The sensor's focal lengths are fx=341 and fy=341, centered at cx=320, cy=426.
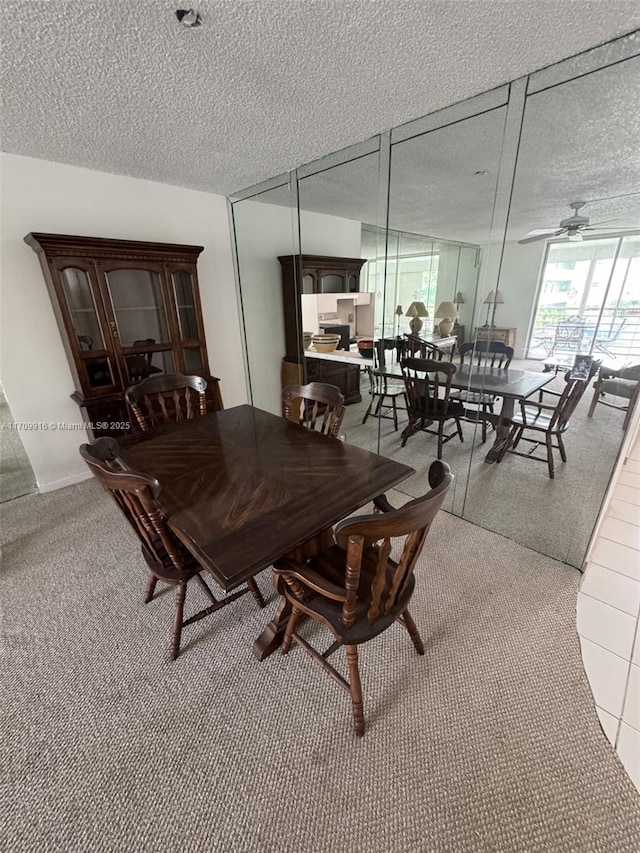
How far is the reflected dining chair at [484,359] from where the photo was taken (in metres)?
2.10

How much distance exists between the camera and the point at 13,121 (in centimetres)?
183

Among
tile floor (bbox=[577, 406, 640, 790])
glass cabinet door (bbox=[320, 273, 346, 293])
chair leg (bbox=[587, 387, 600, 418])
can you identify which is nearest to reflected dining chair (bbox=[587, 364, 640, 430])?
chair leg (bbox=[587, 387, 600, 418])

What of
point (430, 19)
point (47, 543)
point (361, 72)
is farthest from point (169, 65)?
point (47, 543)

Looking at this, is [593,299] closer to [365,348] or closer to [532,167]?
[532,167]

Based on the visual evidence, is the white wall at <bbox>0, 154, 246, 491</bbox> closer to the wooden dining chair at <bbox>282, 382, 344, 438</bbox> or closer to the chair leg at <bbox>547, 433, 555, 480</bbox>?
the wooden dining chair at <bbox>282, 382, 344, 438</bbox>

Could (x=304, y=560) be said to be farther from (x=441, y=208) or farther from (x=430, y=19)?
(x=441, y=208)

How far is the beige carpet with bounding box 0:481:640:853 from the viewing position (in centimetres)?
103

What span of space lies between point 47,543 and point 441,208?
349 centimetres

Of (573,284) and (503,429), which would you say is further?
(503,429)

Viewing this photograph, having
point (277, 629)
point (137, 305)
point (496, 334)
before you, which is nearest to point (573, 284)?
point (496, 334)

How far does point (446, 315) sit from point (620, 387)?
3.40ft

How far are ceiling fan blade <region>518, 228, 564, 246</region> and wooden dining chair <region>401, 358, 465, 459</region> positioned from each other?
0.80m

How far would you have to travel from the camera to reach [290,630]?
4.75 ft

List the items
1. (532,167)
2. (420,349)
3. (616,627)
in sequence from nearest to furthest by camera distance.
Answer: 1. (616,627)
2. (532,167)
3. (420,349)
